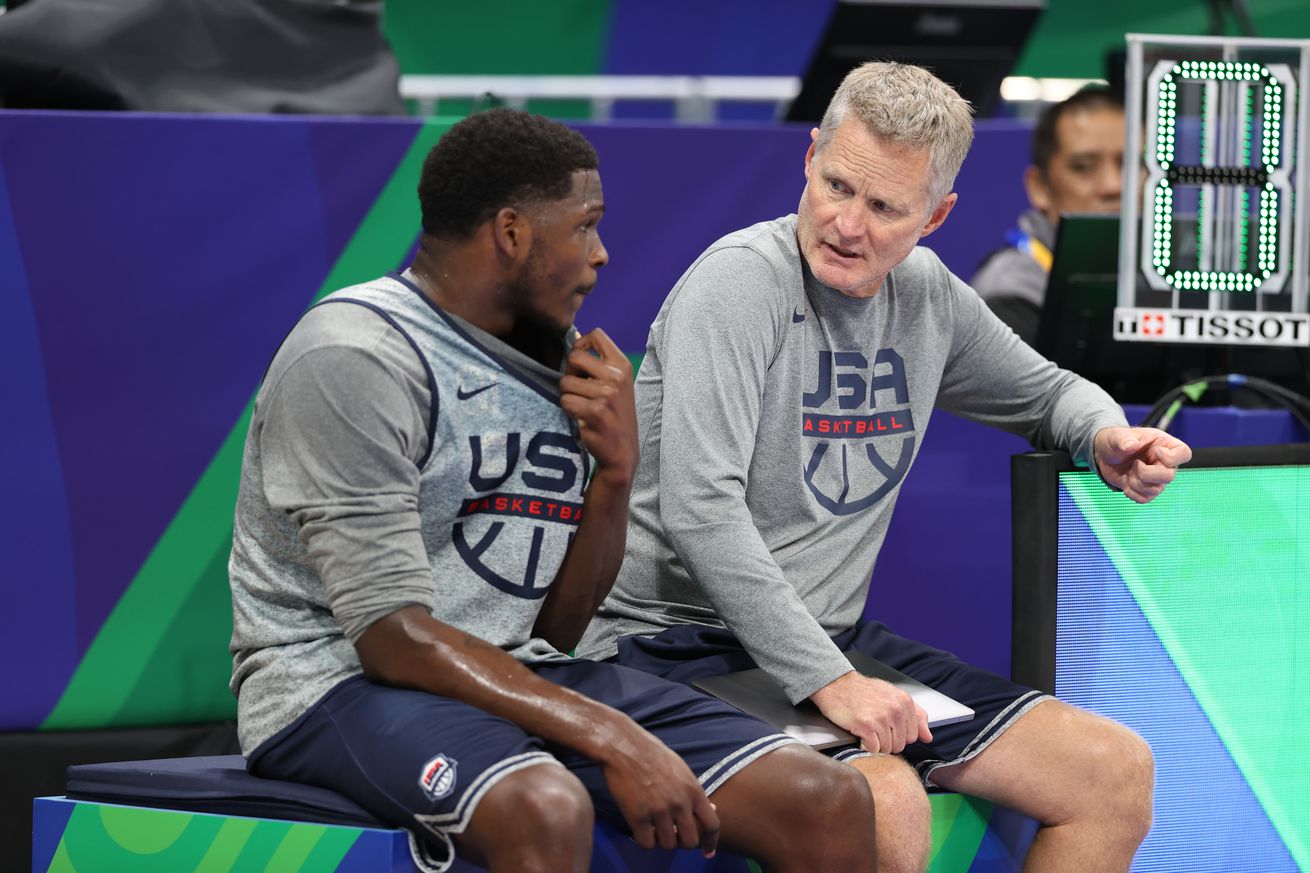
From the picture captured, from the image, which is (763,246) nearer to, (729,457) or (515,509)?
(729,457)

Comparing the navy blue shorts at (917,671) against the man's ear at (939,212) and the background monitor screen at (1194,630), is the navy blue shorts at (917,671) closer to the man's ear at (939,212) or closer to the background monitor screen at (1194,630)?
the background monitor screen at (1194,630)

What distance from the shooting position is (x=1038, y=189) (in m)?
3.84

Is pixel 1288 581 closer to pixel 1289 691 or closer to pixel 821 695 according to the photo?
pixel 1289 691

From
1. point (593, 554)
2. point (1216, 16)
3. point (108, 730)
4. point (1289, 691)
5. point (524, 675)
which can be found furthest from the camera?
point (1216, 16)

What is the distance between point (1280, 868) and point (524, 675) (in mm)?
1292

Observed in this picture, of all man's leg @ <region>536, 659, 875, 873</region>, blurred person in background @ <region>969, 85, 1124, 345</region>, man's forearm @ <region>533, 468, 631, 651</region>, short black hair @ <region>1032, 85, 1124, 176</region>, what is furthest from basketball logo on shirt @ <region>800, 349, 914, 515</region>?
short black hair @ <region>1032, 85, 1124, 176</region>

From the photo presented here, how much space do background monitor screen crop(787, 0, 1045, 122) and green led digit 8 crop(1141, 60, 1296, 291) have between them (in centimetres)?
89

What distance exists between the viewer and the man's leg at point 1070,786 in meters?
2.20

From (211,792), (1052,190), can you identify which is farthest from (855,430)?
(1052,190)

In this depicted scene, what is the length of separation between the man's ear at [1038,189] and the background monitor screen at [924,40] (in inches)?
10.9

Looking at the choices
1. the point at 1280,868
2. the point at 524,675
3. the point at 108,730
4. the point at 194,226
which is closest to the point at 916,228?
the point at 524,675

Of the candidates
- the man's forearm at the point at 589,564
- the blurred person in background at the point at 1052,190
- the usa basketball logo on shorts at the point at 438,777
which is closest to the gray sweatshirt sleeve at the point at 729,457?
the man's forearm at the point at 589,564

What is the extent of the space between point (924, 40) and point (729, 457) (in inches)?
80.4

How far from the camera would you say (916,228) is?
2.32m
